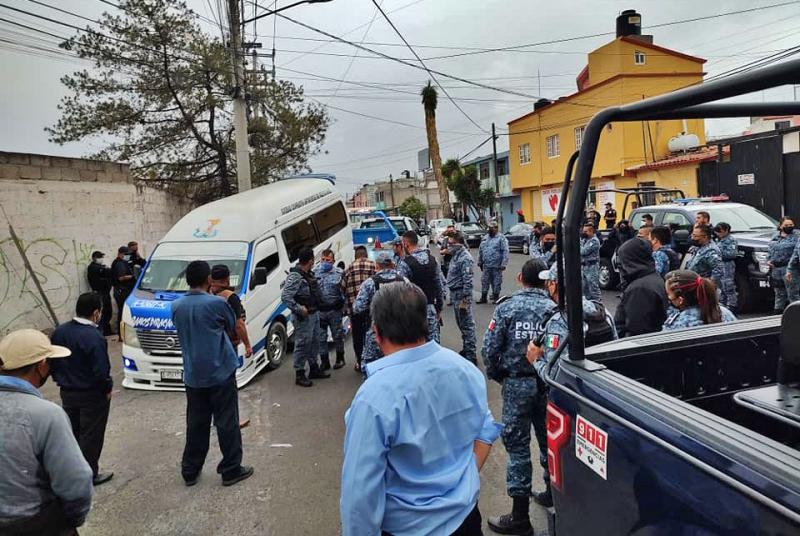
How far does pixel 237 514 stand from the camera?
3945 mm

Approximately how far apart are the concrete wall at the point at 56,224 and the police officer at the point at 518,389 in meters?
9.70

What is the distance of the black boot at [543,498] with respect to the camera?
3711 mm

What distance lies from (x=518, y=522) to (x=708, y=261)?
5365 millimetres

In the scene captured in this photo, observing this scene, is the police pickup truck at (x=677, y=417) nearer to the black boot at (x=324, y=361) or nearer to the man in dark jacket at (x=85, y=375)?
the man in dark jacket at (x=85, y=375)

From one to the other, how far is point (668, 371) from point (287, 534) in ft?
8.95

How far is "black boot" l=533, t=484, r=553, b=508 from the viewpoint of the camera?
146 inches

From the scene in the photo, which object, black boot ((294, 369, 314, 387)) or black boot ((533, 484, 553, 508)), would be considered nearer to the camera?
black boot ((533, 484, 553, 508))

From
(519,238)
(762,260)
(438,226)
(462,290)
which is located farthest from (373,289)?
(438,226)

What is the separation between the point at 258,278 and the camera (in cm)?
741

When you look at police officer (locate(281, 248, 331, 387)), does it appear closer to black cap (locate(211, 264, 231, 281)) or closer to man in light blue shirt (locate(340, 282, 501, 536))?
black cap (locate(211, 264, 231, 281))

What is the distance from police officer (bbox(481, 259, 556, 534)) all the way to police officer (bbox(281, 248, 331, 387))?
12.4ft

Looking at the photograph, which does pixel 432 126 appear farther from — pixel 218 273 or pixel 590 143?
pixel 590 143

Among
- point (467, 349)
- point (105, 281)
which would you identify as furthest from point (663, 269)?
point (105, 281)

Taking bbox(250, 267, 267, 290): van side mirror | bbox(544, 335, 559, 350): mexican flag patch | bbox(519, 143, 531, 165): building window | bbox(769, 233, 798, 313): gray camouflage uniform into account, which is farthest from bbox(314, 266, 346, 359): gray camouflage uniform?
bbox(519, 143, 531, 165): building window
